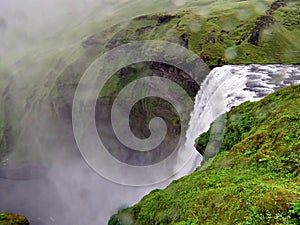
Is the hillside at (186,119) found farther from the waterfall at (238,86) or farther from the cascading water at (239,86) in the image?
the cascading water at (239,86)

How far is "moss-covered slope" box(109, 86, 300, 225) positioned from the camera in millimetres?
12031

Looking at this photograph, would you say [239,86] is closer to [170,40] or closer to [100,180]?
[100,180]

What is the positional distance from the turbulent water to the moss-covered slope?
15.7 meters

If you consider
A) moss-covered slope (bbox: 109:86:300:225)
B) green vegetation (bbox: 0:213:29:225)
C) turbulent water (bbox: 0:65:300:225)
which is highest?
moss-covered slope (bbox: 109:86:300:225)

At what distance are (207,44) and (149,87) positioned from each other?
2627cm

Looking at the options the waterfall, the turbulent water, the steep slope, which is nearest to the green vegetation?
the waterfall

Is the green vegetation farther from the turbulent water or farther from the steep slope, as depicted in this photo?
the steep slope

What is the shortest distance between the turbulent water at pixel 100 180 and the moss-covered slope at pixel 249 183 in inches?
619

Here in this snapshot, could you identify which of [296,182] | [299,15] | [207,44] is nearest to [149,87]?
[207,44]

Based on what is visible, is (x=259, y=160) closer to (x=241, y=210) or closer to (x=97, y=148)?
(x=241, y=210)

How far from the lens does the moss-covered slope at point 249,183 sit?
39.5ft

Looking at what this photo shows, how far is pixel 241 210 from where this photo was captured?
12.8 metres

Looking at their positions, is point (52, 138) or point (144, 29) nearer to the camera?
point (52, 138)

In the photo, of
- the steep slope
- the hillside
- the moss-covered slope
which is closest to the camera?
the moss-covered slope
